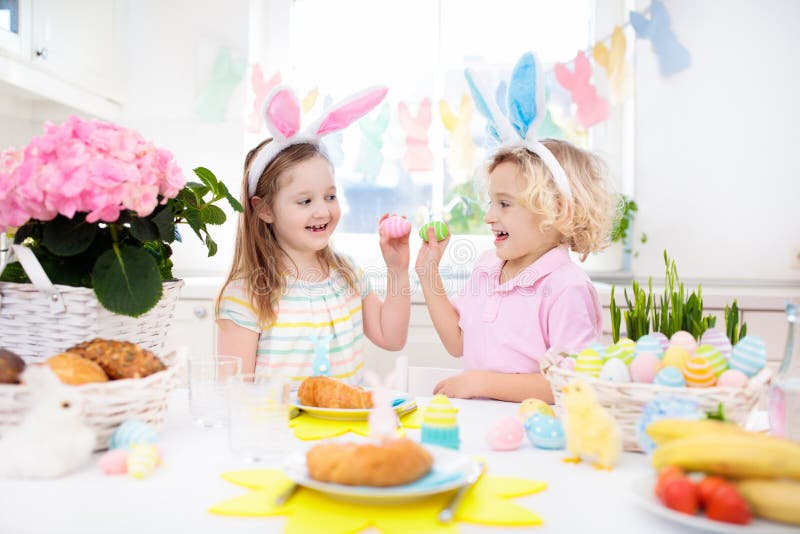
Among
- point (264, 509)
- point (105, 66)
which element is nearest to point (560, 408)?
point (264, 509)

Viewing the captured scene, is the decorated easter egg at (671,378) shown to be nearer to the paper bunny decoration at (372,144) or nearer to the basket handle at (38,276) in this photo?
the basket handle at (38,276)

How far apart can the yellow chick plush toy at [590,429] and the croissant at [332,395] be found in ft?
0.99

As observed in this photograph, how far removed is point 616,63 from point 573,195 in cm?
126

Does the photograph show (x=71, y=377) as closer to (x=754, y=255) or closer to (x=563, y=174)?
(x=563, y=174)

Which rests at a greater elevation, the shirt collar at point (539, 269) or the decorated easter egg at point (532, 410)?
the shirt collar at point (539, 269)

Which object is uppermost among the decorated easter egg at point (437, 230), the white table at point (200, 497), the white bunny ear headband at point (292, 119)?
the white bunny ear headband at point (292, 119)

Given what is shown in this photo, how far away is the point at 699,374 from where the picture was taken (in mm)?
771

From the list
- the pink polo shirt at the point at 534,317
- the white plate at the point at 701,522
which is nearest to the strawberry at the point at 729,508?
the white plate at the point at 701,522

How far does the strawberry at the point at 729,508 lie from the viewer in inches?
21.2

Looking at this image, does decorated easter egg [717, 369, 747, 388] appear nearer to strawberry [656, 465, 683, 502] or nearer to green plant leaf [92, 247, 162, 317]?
strawberry [656, 465, 683, 502]

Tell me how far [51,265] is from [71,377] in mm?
268

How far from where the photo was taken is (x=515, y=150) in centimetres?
149

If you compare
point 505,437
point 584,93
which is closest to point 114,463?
point 505,437

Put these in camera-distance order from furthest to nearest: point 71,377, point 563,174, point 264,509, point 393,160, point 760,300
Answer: point 393,160 < point 760,300 < point 563,174 < point 71,377 < point 264,509
